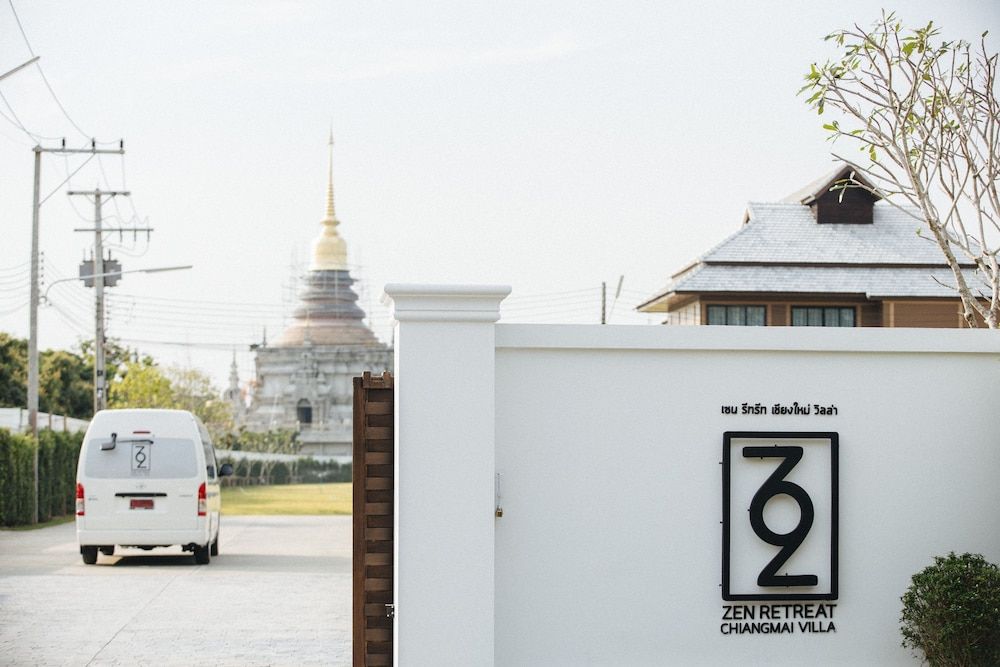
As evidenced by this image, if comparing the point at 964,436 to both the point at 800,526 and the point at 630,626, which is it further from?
the point at 630,626

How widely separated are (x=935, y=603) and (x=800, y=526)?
90 cm

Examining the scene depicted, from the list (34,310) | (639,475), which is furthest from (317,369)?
(639,475)

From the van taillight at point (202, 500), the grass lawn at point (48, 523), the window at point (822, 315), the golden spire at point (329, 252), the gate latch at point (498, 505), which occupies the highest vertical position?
the golden spire at point (329, 252)

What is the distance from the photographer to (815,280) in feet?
114

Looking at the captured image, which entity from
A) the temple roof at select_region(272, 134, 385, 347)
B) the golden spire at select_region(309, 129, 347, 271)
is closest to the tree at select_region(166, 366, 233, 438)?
the temple roof at select_region(272, 134, 385, 347)

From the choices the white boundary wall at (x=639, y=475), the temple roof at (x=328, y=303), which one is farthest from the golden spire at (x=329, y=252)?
the white boundary wall at (x=639, y=475)

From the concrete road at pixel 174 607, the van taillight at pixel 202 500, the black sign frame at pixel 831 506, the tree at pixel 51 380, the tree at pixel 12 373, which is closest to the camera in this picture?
the black sign frame at pixel 831 506

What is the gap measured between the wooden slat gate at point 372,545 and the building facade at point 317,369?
71.9m

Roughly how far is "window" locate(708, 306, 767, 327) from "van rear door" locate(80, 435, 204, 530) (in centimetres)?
1827

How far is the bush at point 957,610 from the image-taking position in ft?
25.5

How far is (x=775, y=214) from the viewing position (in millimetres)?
37625

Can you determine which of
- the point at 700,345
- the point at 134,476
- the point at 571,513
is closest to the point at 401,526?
the point at 571,513

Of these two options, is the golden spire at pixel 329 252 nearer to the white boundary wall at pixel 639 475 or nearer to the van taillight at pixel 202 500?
the van taillight at pixel 202 500

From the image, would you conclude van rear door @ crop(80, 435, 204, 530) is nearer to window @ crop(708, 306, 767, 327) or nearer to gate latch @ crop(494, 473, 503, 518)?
gate latch @ crop(494, 473, 503, 518)
